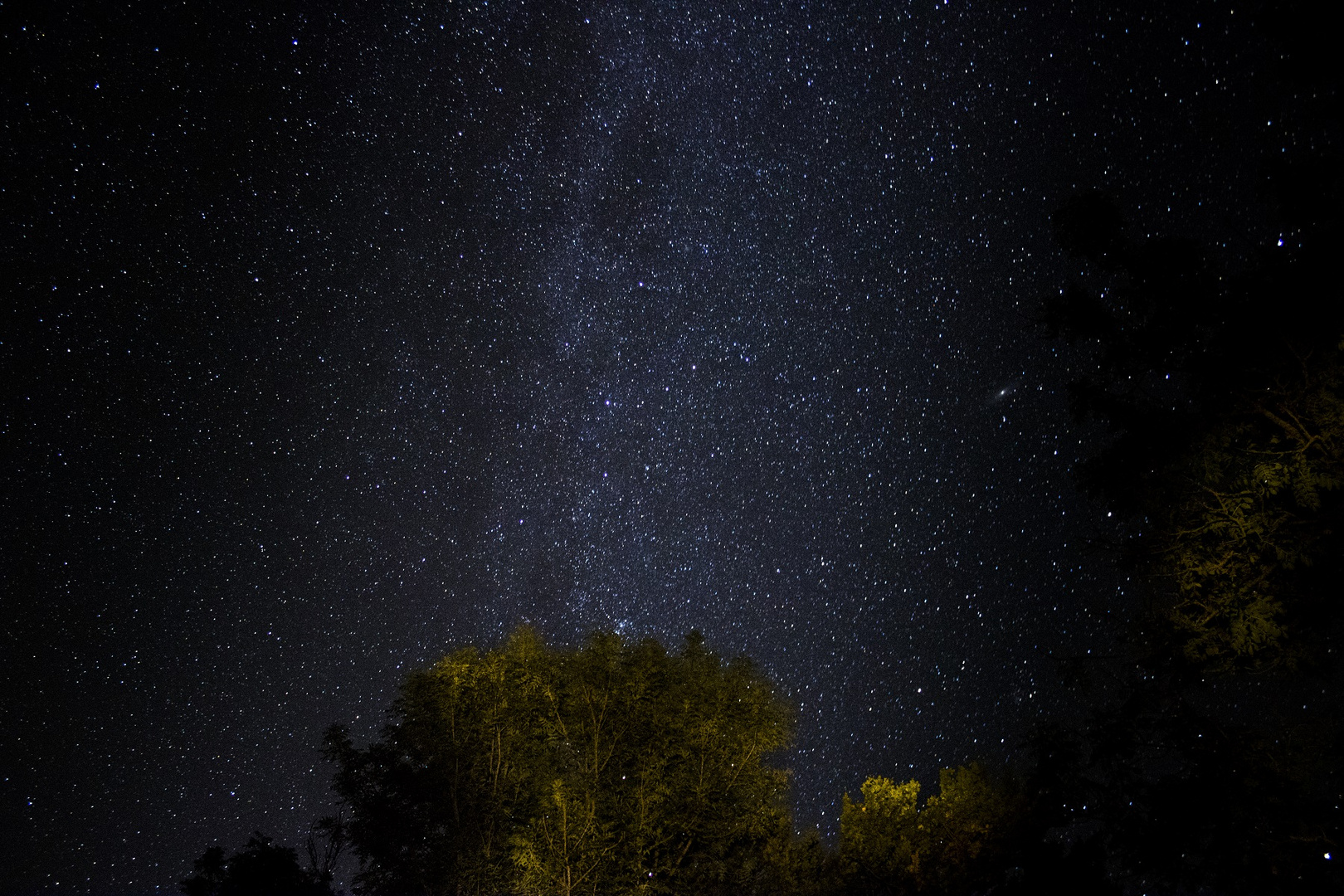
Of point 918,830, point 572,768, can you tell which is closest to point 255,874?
point 572,768

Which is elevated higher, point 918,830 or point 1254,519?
point 1254,519

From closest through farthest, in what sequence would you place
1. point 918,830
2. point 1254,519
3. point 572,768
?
point 1254,519
point 572,768
point 918,830

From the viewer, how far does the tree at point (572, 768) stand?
19797mm

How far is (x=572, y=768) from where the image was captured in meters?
20.8

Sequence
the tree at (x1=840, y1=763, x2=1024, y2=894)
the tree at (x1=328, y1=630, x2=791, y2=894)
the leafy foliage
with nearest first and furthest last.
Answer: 1. the leafy foliage
2. the tree at (x1=328, y1=630, x2=791, y2=894)
3. the tree at (x1=840, y1=763, x2=1024, y2=894)

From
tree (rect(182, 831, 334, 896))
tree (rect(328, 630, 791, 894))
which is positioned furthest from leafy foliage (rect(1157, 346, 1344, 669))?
tree (rect(182, 831, 334, 896))

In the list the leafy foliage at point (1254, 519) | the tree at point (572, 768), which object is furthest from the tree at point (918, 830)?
the leafy foliage at point (1254, 519)

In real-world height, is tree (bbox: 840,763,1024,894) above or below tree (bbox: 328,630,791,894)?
below

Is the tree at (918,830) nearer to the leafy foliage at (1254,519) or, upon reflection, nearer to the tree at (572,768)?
the tree at (572,768)

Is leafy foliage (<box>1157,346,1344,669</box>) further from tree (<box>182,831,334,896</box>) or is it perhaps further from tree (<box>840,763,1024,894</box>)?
tree (<box>182,831,334,896</box>)

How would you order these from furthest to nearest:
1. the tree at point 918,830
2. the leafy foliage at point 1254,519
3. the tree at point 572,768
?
the tree at point 918,830 < the tree at point 572,768 < the leafy foliage at point 1254,519

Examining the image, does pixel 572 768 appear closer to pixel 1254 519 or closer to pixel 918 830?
pixel 918 830

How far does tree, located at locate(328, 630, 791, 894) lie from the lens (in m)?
19.8

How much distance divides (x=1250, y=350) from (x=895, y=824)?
21.1 meters
